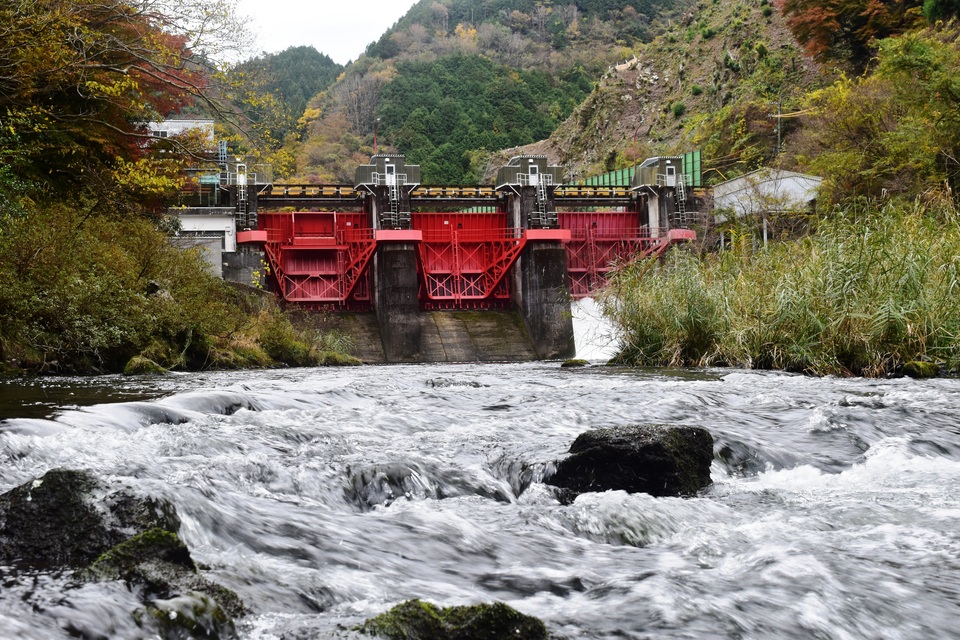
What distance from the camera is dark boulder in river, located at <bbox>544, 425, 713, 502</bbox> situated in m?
4.75

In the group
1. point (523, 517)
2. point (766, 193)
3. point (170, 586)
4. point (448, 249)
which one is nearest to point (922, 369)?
point (523, 517)

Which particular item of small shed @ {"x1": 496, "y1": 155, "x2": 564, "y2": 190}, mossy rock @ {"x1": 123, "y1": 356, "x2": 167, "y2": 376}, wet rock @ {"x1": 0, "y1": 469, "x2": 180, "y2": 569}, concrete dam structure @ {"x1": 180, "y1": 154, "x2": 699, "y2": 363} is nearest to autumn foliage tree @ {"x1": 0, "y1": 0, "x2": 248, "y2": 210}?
mossy rock @ {"x1": 123, "y1": 356, "x2": 167, "y2": 376}

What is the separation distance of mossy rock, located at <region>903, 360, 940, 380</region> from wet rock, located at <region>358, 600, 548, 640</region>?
814cm

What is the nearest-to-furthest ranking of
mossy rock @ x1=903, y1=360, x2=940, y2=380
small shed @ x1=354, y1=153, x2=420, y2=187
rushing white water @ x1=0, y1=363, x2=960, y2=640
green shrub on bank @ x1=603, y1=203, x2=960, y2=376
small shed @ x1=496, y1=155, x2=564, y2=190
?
rushing white water @ x1=0, y1=363, x2=960, y2=640, mossy rock @ x1=903, y1=360, x2=940, y2=380, green shrub on bank @ x1=603, y1=203, x2=960, y2=376, small shed @ x1=354, y1=153, x2=420, y2=187, small shed @ x1=496, y1=155, x2=564, y2=190

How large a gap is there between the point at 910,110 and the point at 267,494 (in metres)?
24.7

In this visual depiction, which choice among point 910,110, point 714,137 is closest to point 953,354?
point 910,110

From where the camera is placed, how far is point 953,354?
9.57 meters

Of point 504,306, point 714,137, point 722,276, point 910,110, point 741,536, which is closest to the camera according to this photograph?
point 741,536

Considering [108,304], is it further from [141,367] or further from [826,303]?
[826,303]

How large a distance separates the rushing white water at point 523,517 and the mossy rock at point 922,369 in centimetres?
174

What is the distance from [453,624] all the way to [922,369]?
27.5 feet

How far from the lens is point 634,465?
478 centimetres

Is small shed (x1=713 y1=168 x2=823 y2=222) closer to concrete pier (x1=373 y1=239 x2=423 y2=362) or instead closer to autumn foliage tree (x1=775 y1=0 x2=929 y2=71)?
autumn foliage tree (x1=775 y1=0 x2=929 y2=71)

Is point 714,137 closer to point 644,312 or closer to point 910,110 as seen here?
point 910,110
